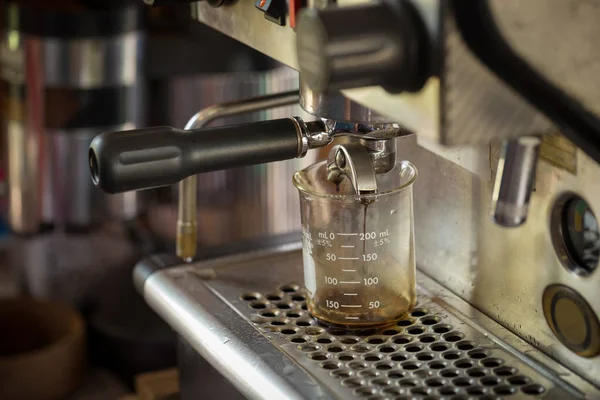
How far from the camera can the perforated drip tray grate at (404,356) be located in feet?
2.04

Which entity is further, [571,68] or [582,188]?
[582,188]

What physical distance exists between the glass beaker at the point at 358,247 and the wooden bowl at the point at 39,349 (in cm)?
62

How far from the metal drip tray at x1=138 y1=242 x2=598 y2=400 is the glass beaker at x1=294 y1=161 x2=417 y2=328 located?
0.06 ft

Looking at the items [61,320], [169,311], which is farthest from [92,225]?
[169,311]

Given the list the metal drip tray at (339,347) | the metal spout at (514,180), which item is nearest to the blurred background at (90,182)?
the metal drip tray at (339,347)

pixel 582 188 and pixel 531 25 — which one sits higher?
pixel 531 25

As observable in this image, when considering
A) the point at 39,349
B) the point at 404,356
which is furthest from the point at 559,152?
the point at 39,349

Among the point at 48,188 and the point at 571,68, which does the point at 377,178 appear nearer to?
the point at 571,68

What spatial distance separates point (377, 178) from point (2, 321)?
82 centimetres

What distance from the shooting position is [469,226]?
0.73 metres

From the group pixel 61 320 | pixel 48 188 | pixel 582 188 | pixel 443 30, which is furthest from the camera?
pixel 48 188

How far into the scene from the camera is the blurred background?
135cm

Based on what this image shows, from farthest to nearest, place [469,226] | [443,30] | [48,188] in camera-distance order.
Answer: [48,188] → [469,226] → [443,30]

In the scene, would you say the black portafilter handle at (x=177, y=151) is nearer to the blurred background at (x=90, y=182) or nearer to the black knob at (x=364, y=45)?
the black knob at (x=364, y=45)
